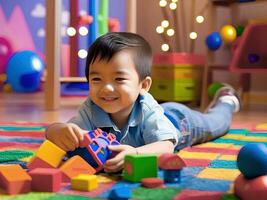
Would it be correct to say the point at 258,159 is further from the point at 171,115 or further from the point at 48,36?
the point at 48,36

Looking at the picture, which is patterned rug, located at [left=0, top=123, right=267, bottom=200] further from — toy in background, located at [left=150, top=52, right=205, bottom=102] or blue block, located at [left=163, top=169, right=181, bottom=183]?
toy in background, located at [left=150, top=52, right=205, bottom=102]

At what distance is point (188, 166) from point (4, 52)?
8.89 feet

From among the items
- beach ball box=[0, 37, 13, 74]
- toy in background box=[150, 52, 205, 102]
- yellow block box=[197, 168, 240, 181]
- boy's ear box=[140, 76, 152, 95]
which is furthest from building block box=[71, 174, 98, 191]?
beach ball box=[0, 37, 13, 74]

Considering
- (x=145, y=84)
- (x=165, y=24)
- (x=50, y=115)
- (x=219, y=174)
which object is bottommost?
(x=50, y=115)

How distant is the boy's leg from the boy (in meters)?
0.17

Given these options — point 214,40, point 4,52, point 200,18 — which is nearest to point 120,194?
point 214,40

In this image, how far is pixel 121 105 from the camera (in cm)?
87

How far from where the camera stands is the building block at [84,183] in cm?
65

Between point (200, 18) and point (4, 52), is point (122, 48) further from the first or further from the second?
point (4, 52)

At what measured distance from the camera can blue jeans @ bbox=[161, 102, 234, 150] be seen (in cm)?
107

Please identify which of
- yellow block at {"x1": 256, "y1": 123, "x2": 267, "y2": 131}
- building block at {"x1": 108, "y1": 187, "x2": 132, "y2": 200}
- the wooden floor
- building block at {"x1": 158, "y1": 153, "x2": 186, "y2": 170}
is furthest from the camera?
the wooden floor

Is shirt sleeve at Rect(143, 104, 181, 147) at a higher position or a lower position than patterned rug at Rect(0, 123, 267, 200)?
higher

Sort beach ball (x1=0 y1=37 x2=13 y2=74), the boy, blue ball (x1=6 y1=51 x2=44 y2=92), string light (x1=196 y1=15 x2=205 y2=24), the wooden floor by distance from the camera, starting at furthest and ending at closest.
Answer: beach ball (x1=0 y1=37 x2=13 y2=74)
blue ball (x1=6 y1=51 x2=44 y2=92)
string light (x1=196 y1=15 x2=205 y2=24)
the wooden floor
the boy

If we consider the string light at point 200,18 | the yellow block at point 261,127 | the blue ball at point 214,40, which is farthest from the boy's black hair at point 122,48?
the string light at point 200,18
